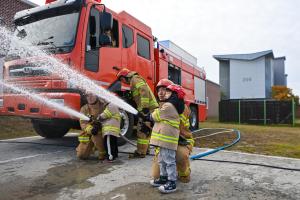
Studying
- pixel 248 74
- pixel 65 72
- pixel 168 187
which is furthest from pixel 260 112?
pixel 248 74

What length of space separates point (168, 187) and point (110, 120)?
6.38 feet

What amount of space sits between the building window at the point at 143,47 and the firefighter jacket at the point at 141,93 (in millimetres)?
1757

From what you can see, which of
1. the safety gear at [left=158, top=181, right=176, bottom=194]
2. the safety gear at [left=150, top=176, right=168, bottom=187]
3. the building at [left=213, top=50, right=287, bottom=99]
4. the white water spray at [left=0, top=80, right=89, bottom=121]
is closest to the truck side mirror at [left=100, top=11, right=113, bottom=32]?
the white water spray at [left=0, top=80, right=89, bottom=121]

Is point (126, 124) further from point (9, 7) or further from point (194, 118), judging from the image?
point (9, 7)

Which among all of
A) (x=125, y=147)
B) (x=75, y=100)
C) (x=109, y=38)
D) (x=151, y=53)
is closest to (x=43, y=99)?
(x=75, y=100)

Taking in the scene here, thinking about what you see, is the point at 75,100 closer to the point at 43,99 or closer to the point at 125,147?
the point at 43,99

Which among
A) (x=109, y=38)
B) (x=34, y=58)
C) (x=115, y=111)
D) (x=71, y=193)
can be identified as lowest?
(x=71, y=193)

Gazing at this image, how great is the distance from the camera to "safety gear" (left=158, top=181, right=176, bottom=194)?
3.56 m

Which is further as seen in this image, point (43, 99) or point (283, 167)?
point (43, 99)

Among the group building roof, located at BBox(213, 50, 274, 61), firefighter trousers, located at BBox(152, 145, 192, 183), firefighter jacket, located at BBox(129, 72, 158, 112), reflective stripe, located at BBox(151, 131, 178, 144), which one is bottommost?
firefighter trousers, located at BBox(152, 145, 192, 183)

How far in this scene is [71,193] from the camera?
3.55 m

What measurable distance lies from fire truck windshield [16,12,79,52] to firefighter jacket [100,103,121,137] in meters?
1.31

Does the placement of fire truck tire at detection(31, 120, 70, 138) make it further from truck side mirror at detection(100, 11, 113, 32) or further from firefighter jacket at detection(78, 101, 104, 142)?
truck side mirror at detection(100, 11, 113, 32)

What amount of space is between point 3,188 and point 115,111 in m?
2.12
